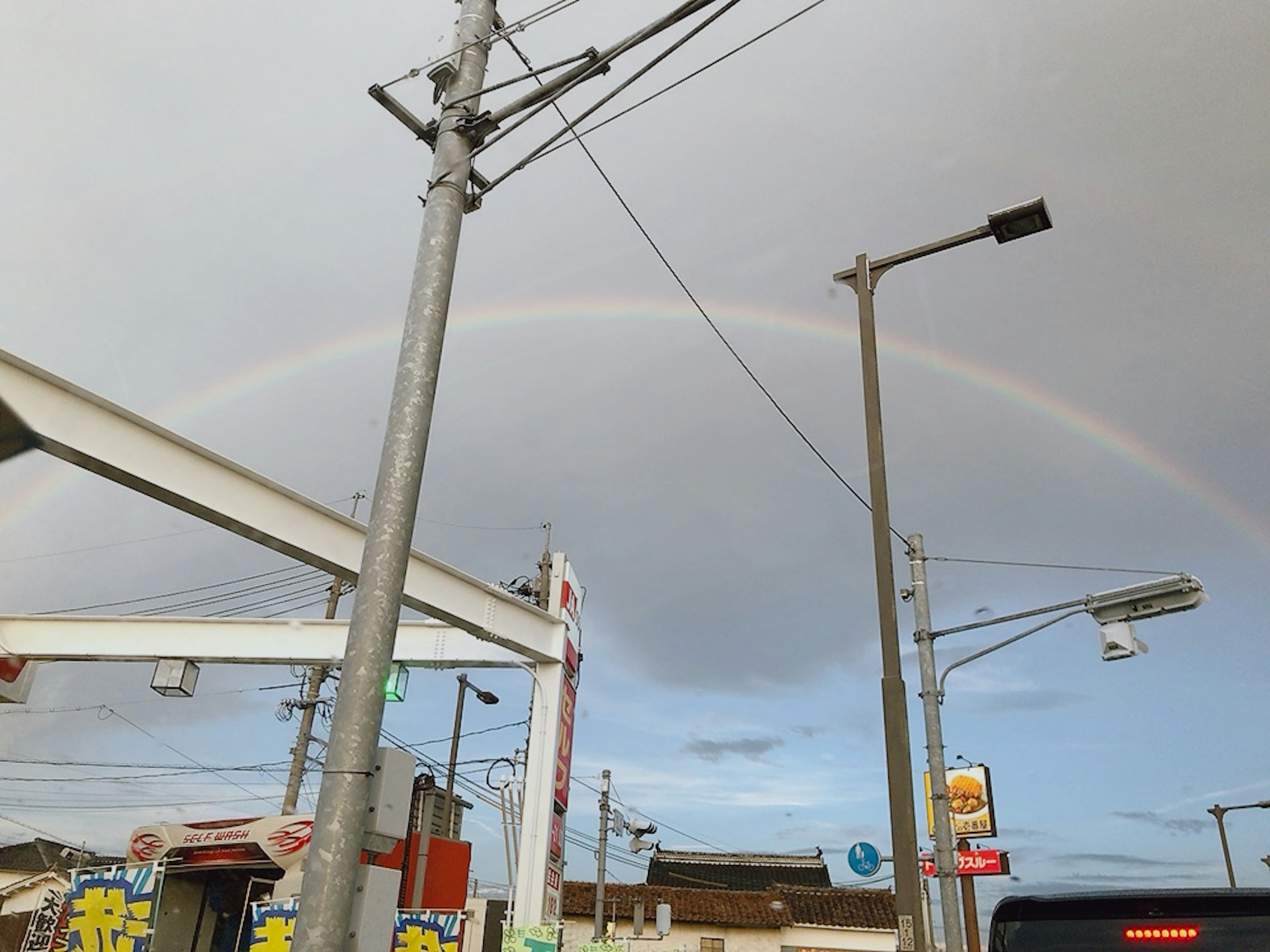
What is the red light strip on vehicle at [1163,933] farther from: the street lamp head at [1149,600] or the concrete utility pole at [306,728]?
the concrete utility pole at [306,728]

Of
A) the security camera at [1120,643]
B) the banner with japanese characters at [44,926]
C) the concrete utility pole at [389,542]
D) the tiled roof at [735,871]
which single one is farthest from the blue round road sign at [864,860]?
the tiled roof at [735,871]

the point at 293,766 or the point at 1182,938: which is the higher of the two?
the point at 293,766

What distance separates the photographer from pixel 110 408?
11367mm

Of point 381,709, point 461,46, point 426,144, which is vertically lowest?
point 381,709

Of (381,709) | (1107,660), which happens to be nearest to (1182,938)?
A: (381,709)

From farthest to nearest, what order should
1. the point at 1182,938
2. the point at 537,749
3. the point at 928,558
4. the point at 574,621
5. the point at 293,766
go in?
1. the point at 293,766
2. the point at 574,621
3. the point at 537,749
4. the point at 928,558
5. the point at 1182,938

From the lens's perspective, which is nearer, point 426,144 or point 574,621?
point 426,144

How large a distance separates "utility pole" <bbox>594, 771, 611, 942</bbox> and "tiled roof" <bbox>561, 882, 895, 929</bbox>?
1311 cm

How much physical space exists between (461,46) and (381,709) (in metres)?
4.77

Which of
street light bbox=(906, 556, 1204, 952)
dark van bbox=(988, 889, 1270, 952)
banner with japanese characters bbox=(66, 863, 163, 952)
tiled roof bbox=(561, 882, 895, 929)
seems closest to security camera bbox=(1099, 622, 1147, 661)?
A: street light bbox=(906, 556, 1204, 952)

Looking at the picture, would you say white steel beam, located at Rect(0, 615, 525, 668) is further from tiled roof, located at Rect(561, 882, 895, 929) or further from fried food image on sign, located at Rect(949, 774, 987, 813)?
tiled roof, located at Rect(561, 882, 895, 929)

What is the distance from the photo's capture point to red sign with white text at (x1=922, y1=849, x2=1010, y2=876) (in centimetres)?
1521

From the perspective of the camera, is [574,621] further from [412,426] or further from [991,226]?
[412,426]

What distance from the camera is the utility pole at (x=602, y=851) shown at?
2630 centimetres
